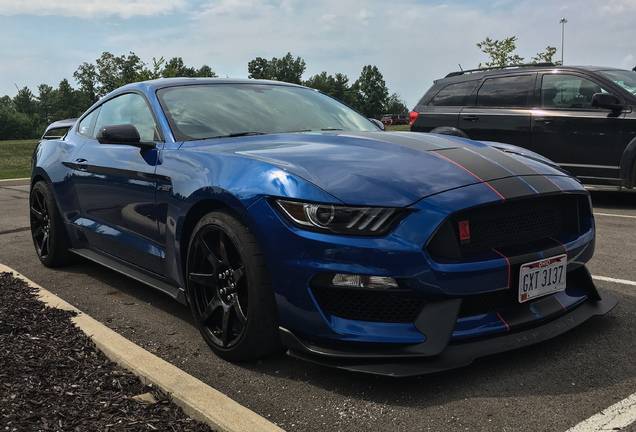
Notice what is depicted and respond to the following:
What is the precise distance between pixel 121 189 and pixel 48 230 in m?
1.62

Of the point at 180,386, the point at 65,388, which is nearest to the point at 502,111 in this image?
the point at 180,386

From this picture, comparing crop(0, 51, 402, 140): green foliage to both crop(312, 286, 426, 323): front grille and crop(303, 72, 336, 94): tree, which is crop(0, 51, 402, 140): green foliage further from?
crop(312, 286, 426, 323): front grille

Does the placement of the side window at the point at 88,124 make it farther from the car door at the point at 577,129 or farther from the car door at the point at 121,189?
the car door at the point at 577,129

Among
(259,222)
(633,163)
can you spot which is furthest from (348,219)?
(633,163)

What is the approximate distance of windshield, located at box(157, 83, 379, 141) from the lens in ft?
12.9

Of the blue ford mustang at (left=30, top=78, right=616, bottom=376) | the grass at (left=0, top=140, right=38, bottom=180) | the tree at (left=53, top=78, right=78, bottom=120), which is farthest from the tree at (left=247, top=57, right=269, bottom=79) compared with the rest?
the blue ford mustang at (left=30, top=78, right=616, bottom=376)

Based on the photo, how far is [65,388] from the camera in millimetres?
2812

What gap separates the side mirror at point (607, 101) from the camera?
7.80 metres

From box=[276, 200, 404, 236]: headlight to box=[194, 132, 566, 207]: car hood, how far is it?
39mm

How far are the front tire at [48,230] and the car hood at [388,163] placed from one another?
2282 mm

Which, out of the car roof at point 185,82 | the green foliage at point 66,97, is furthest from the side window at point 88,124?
the green foliage at point 66,97

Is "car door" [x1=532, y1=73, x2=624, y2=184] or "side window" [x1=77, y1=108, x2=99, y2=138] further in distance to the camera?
"car door" [x1=532, y1=73, x2=624, y2=184]

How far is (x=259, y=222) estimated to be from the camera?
9.59 feet

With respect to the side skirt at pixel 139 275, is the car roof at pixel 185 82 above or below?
above
